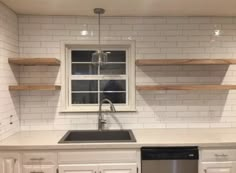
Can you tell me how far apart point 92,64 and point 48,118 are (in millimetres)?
818

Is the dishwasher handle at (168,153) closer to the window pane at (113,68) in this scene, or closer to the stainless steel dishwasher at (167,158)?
the stainless steel dishwasher at (167,158)

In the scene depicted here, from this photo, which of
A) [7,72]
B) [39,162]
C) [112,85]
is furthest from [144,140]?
[7,72]

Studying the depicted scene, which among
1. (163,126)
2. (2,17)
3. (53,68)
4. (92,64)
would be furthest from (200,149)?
(2,17)

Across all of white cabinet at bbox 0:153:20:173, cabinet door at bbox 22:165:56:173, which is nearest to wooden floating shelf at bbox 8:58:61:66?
white cabinet at bbox 0:153:20:173

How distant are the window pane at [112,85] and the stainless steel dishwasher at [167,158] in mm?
936

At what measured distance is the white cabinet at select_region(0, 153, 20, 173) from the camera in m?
2.15

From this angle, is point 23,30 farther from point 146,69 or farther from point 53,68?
point 146,69

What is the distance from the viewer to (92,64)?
9.49 feet

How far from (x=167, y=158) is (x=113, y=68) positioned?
1242mm

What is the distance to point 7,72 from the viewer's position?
2.45 metres

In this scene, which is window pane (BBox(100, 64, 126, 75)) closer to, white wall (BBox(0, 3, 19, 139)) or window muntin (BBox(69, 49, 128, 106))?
window muntin (BBox(69, 49, 128, 106))

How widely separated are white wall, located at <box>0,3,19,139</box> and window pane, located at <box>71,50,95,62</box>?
2.15 feet

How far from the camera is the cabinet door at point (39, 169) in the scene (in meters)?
2.17

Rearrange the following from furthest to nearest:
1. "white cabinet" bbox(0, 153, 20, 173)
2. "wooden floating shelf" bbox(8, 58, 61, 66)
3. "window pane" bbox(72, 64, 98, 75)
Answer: "window pane" bbox(72, 64, 98, 75) < "wooden floating shelf" bbox(8, 58, 61, 66) < "white cabinet" bbox(0, 153, 20, 173)
